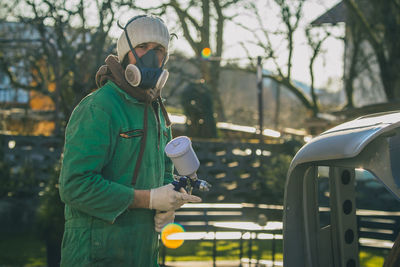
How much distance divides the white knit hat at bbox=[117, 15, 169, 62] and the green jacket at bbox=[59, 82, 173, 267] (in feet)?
0.69

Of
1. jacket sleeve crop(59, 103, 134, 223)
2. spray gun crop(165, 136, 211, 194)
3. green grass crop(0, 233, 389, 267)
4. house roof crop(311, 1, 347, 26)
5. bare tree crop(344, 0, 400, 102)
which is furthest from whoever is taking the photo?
bare tree crop(344, 0, 400, 102)

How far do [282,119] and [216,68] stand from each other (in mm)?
29596

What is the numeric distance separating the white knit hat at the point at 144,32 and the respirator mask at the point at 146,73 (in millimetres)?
50

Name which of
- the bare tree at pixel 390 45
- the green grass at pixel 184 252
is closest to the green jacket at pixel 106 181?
the green grass at pixel 184 252

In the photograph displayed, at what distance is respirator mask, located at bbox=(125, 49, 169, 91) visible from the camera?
7.95 feet

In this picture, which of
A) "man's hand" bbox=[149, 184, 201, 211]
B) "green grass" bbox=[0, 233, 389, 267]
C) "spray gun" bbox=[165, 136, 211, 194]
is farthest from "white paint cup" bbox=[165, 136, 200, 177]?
"green grass" bbox=[0, 233, 389, 267]

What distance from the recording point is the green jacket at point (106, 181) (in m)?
2.24

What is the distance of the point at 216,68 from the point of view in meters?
21.4

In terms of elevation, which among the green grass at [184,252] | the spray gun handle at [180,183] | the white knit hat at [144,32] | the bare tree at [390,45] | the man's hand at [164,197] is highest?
the bare tree at [390,45]

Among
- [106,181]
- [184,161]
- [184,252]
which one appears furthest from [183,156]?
[184,252]

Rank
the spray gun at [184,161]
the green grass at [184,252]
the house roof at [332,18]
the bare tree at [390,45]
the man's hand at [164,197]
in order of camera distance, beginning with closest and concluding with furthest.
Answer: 1. the man's hand at [164,197]
2. the spray gun at [184,161]
3. the house roof at [332,18]
4. the green grass at [184,252]
5. the bare tree at [390,45]

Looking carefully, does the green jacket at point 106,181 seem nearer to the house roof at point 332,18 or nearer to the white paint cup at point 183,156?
the white paint cup at point 183,156

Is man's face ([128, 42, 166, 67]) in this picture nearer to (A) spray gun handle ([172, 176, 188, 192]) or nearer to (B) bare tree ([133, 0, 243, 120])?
(A) spray gun handle ([172, 176, 188, 192])

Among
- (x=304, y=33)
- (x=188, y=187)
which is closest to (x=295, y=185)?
(x=188, y=187)
